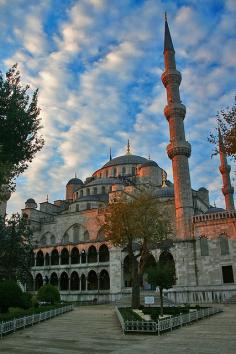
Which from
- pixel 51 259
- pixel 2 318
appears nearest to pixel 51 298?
pixel 2 318

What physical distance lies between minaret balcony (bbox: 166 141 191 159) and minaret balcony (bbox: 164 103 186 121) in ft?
9.59

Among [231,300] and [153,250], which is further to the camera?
[153,250]

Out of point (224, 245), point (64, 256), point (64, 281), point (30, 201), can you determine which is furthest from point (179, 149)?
point (30, 201)

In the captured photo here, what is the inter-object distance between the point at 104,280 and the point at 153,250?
9.57 meters

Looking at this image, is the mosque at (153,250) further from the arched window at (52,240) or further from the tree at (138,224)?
the tree at (138,224)

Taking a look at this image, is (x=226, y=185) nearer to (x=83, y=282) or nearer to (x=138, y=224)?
(x=83, y=282)

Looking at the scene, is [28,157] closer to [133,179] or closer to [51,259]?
[51,259]

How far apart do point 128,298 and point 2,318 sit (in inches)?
736

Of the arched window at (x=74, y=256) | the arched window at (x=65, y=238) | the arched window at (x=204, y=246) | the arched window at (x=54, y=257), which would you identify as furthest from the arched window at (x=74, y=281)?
the arched window at (x=204, y=246)

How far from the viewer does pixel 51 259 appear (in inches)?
1690

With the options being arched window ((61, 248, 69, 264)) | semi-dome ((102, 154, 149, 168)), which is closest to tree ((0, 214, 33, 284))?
arched window ((61, 248, 69, 264))

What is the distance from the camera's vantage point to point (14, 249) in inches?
968

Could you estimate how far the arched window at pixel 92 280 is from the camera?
3991 cm

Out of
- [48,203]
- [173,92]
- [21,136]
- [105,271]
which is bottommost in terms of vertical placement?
[105,271]
